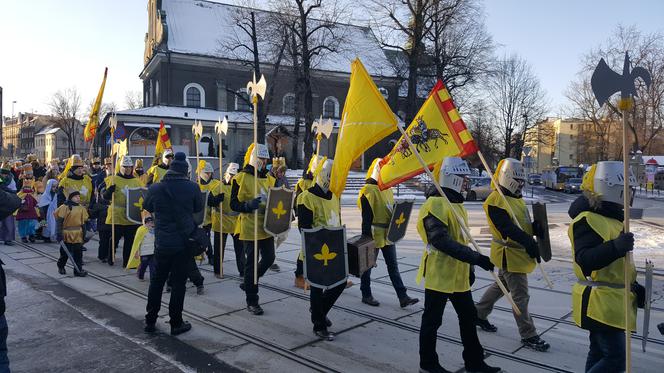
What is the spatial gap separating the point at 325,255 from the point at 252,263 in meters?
1.32

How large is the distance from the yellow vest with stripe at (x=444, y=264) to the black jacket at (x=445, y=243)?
0.05m

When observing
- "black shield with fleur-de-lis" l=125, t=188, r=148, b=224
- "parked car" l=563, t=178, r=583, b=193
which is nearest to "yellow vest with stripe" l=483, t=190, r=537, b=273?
"black shield with fleur-de-lis" l=125, t=188, r=148, b=224

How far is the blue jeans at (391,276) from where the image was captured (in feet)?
20.7

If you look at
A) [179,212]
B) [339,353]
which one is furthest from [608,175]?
[179,212]

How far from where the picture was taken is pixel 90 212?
920cm

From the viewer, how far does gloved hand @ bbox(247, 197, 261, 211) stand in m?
6.04

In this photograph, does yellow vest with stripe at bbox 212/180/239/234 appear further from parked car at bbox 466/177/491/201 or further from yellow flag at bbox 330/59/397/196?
parked car at bbox 466/177/491/201

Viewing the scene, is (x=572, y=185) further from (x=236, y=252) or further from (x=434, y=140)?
(x=434, y=140)

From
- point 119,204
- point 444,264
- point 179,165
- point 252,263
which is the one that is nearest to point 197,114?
point 119,204

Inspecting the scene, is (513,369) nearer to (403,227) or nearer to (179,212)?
(403,227)

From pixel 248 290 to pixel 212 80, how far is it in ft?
129

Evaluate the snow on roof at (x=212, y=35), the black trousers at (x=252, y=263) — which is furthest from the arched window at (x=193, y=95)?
the black trousers at (x=252, y=263)

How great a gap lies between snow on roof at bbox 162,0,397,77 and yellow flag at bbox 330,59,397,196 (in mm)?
35557

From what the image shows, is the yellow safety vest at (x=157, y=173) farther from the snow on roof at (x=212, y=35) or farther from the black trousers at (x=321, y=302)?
the snow on roof at (x=212, y=35)
